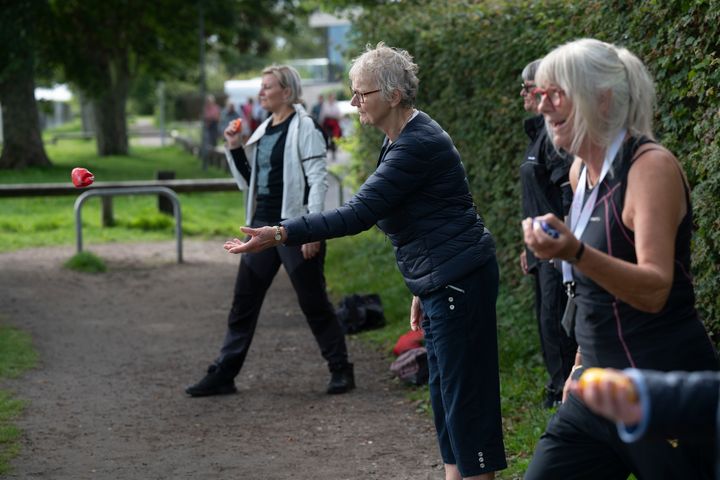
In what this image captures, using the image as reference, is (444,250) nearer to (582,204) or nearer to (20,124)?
(582,204)

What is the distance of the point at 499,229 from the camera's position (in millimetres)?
9242

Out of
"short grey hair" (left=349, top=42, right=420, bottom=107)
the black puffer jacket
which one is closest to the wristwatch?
the black puffer jacket

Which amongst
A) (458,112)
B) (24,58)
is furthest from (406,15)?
(24,58)

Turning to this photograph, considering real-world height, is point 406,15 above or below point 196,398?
above

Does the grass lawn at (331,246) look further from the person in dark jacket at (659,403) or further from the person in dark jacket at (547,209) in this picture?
the person in dark jacket at (659,403)

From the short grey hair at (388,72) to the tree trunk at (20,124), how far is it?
22739 millimetres

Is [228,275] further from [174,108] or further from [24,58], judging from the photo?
[174,108]

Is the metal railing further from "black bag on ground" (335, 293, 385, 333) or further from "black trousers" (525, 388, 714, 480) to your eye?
"black trousers" (525, 388, 714, 480)

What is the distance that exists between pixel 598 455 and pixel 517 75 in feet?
17.6

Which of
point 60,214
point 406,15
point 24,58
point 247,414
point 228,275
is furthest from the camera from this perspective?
point 24,58

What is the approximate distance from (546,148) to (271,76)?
2.04 meters

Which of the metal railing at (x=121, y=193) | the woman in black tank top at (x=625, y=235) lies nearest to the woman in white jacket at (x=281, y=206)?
the woman in black tank top at (x=625, y=235)

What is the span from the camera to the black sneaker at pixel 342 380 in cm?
Result: 783

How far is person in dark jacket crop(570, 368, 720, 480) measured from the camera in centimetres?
239
